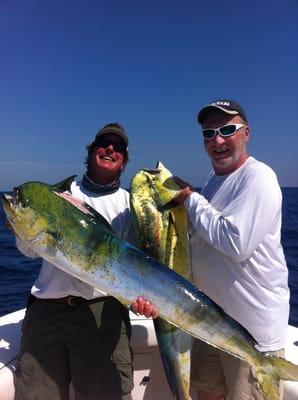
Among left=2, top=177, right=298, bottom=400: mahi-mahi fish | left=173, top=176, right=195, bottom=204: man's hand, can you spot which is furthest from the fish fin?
left=173, top=176, right=195, bottom=204: man's hand

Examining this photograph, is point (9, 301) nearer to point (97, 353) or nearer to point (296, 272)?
point (97, 353)

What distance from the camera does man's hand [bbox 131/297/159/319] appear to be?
2.17 metres

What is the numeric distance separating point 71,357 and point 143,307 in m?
0.88

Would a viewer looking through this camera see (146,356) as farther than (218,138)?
Yes

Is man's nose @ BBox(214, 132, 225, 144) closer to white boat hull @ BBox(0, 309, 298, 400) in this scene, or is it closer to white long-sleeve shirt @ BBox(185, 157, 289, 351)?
white long-sleeve shirt @ BBox(185, 157, 289, 351)

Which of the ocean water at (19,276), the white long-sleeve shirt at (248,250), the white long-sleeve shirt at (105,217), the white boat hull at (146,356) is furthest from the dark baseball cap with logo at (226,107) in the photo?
the ocean water at (19,276)

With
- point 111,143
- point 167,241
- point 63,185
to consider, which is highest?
point 111,143

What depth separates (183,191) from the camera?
2574 mm

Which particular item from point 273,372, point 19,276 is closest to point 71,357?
point 273,372

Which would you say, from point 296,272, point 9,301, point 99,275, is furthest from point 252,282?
point 296,272

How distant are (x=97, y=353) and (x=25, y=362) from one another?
47cm

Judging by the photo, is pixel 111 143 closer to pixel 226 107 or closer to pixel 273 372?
pixel 226 107

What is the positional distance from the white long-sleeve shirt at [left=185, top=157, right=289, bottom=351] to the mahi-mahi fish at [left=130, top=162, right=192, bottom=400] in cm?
18

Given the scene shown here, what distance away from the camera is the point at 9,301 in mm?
8250
